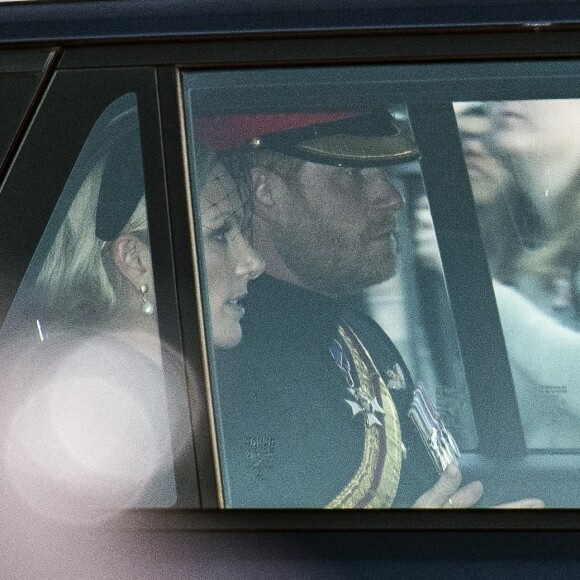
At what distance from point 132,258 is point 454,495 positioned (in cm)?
57

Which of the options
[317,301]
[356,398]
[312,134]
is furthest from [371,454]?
[312,134]

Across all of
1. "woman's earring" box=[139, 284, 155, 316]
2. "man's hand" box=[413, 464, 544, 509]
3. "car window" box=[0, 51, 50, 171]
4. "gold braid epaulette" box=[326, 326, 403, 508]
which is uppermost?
"car window" box=[0, 51, 50, 171]

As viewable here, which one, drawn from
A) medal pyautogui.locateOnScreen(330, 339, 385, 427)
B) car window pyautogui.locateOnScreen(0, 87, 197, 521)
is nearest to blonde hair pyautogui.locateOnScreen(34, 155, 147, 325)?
car window pyautogui.locateOnScreen(0, 87, 197, 521)

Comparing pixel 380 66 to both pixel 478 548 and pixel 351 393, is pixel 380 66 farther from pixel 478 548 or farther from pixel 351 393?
pixel 478 548

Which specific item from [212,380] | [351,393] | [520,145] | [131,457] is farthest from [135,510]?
[520,145]

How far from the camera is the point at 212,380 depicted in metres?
1.54

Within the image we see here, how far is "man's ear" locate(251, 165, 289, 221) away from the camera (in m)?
1.61

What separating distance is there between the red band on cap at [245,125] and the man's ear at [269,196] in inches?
2.5

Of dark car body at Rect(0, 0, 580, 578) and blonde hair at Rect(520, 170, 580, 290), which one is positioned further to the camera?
blonde hair at Rect(520, 170, 580, 290)

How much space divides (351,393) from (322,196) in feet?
0.95

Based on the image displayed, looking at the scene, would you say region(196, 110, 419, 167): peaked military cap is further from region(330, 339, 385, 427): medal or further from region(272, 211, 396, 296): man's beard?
region(330, 339, 385, 427): medal

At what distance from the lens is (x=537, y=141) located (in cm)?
167

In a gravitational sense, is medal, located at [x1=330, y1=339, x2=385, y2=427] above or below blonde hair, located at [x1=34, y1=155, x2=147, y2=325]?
below

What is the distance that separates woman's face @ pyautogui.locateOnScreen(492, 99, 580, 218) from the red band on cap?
0.76 ft
